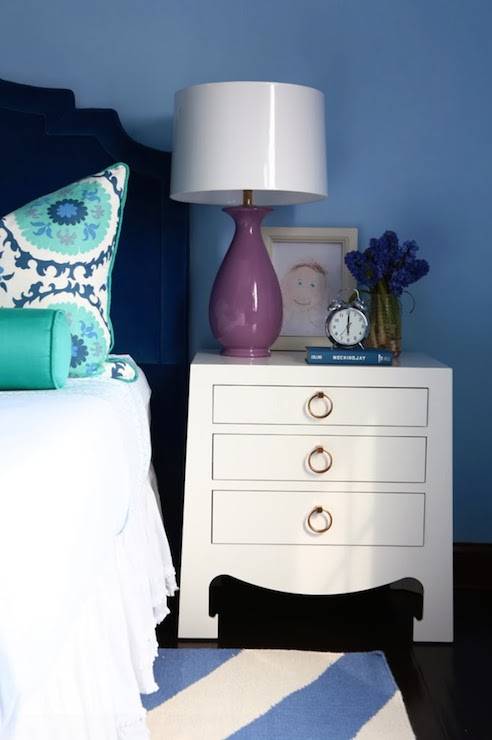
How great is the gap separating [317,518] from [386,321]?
55 centimetres

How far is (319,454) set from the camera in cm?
221

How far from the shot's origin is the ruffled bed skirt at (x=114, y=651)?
1148mm

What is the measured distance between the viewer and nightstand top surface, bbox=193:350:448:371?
220cm

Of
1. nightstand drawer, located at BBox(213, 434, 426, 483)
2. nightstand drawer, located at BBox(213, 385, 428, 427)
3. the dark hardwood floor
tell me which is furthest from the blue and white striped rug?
nightstand drawer, located at BBox(213, 385, 428, 427)

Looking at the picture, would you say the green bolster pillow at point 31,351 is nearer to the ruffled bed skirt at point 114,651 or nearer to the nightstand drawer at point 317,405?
the ruffled bed skirt at point 114,651

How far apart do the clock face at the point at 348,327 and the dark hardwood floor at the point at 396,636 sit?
69 centimetres

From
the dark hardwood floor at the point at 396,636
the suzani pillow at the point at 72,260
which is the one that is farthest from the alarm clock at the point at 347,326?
the dark hardwood floor at the point at 396,636

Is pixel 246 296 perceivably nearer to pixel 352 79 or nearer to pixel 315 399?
pixel 315 399

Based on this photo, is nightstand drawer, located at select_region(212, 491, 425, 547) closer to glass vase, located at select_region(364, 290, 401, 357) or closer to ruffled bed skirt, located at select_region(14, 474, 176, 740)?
ruffled bed skirt, located at select_region(14, 474, 176, 740)

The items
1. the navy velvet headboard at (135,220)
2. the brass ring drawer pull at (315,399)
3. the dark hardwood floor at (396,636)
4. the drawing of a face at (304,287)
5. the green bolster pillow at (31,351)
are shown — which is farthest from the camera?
the drawing of a face at (304,287)

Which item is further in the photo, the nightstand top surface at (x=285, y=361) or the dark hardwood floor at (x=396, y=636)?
the nightstand top surface at (x=285, y=361)

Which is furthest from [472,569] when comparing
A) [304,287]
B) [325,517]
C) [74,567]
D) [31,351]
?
[74,567]

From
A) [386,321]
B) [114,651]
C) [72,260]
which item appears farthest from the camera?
[386,321]

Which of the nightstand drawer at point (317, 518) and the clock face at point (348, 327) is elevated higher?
the clock face at point (348, 327)
